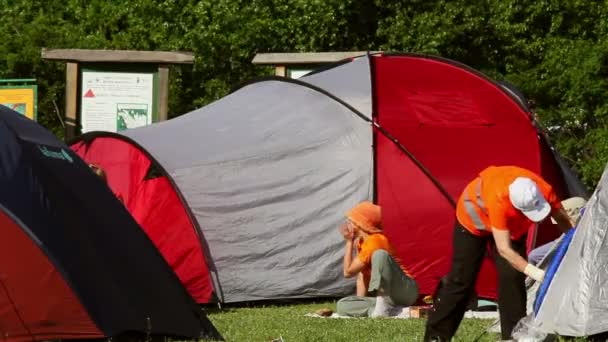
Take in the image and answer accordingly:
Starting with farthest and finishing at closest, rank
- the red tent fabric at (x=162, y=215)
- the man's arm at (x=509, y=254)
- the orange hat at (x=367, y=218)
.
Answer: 1. the red tent fabric at (x=162, y=215)
2. the orange hat at (x=367, y=218)
3. the man's arm at (x=509, y=254)

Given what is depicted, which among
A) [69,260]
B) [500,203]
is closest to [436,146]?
[500,203]

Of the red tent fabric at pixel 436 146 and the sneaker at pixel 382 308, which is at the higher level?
the red tent fabric at pixel 436 146

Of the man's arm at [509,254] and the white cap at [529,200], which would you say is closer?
the white cap at [529,200]

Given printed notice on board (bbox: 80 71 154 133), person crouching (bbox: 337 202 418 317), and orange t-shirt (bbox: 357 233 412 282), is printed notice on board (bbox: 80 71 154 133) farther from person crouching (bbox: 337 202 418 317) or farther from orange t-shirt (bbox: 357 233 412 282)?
orange t-shirt (bbox: 357 233 412 282)


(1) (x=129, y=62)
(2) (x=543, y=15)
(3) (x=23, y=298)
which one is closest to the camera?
(3) (x=23, y=298)

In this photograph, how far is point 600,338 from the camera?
796 centimetres

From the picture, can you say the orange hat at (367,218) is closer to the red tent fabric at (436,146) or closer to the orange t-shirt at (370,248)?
the orange t-shirt at (370,248)

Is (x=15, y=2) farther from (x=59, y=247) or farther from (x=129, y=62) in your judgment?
(x=59, y=247)

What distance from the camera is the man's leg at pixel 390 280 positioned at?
34.0 feet

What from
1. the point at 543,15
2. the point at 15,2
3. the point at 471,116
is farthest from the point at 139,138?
the point at 15,2

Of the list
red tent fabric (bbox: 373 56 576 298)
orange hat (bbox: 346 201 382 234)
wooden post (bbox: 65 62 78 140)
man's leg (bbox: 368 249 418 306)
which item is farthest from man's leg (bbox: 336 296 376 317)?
wooden post (bbox: 65 62 78 140)

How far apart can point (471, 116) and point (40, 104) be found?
10.9 metres

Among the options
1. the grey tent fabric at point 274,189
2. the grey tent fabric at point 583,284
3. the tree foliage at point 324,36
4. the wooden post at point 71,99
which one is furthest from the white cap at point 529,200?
the tree foliage at point 324,36

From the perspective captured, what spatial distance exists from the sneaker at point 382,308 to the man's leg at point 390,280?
68 mm
